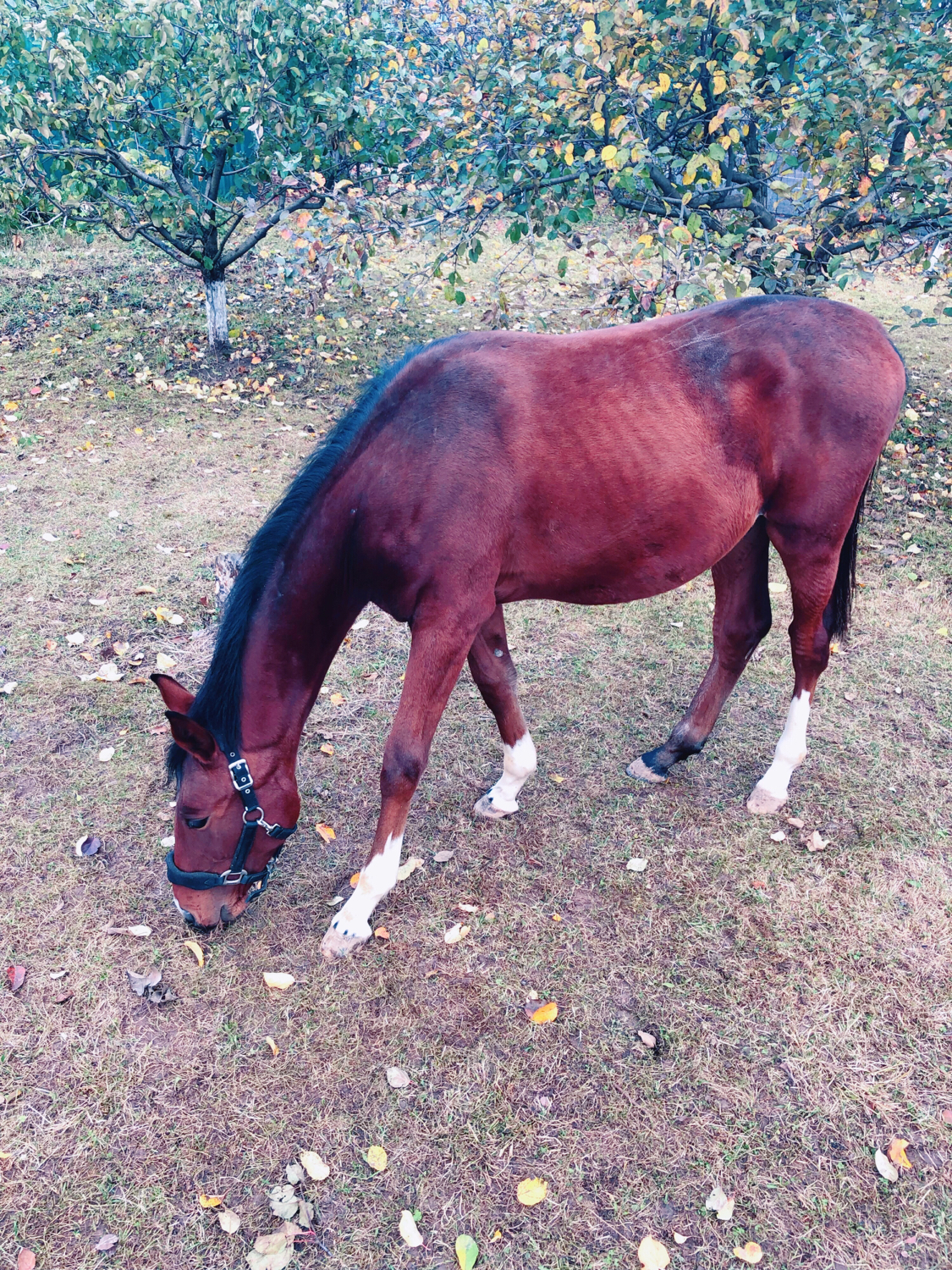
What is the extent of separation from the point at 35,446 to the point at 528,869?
6810 millimetres

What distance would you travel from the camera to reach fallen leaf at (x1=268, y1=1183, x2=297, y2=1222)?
93.1 inches

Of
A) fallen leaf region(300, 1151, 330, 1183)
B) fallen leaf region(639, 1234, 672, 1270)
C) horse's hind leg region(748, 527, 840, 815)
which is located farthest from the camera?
horse's hind leg region(748, 527, 840, 815)

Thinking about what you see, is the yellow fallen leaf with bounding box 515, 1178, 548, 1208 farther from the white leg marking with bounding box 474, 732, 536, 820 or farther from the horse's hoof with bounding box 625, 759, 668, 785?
the horse's hoof with bounding box 625, 759, 668, 785

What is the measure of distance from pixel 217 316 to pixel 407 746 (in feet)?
26.8

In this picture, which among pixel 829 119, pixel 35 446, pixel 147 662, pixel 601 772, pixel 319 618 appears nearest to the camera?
pixel 319 618

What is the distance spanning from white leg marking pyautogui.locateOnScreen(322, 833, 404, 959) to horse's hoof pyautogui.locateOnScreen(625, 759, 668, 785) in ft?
5.02

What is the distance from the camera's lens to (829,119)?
5.43 metres

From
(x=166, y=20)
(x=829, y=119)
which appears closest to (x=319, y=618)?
(x=829, y=119)

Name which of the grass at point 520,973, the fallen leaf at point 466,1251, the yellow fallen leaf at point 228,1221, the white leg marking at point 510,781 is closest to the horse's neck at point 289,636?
the grass at point 520,973

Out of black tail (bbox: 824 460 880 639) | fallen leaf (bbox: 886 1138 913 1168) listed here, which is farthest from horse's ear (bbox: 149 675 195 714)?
black tail (bbox: 824 460 880 639)

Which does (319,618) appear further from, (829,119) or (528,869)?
(829,119)

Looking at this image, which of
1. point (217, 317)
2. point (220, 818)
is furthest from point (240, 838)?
point (217, 317)

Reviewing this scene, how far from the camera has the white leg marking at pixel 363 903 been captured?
3.23 metres

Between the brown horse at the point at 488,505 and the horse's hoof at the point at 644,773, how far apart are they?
1148mm
